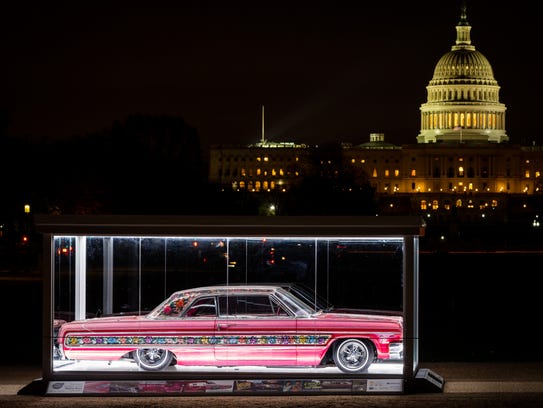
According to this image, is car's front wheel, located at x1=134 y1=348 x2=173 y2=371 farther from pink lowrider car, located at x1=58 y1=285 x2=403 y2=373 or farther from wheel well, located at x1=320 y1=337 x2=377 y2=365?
wheel well, located at x1=320 y1=337 x2=377 y2=365

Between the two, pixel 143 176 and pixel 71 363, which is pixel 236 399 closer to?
pixel 71 363

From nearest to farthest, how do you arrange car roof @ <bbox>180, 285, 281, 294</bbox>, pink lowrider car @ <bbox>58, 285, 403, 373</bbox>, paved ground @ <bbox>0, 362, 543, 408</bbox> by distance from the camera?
paved ground @ <bbox>0, 362, 543, 408</bbox> < pink lowrider car @ <bbox>58, 285, 403, 373</bbox> < car roof @ <bbox>180, 285, 281, 294</bbox>

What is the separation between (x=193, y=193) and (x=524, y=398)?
7684cm

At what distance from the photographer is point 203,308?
79.3 feet

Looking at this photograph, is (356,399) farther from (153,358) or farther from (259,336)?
(153,358)

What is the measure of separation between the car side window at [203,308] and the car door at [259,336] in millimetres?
204

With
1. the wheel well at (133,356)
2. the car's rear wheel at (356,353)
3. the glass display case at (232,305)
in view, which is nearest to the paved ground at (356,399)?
the glass display case at (232,305)

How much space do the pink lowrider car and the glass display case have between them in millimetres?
17

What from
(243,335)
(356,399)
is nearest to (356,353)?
(356,399)

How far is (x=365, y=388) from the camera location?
23.7 metres

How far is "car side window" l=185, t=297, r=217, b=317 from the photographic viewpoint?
79.1 feet

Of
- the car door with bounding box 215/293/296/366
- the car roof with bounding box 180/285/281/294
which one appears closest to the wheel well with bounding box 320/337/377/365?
the car door with bounding box 215/293/296/366

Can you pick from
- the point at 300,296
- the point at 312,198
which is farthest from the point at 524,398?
the point at 312,198

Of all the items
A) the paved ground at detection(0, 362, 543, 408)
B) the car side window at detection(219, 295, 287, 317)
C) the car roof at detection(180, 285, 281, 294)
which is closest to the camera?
the paved ground at detection(0, 362, 543, 408)
